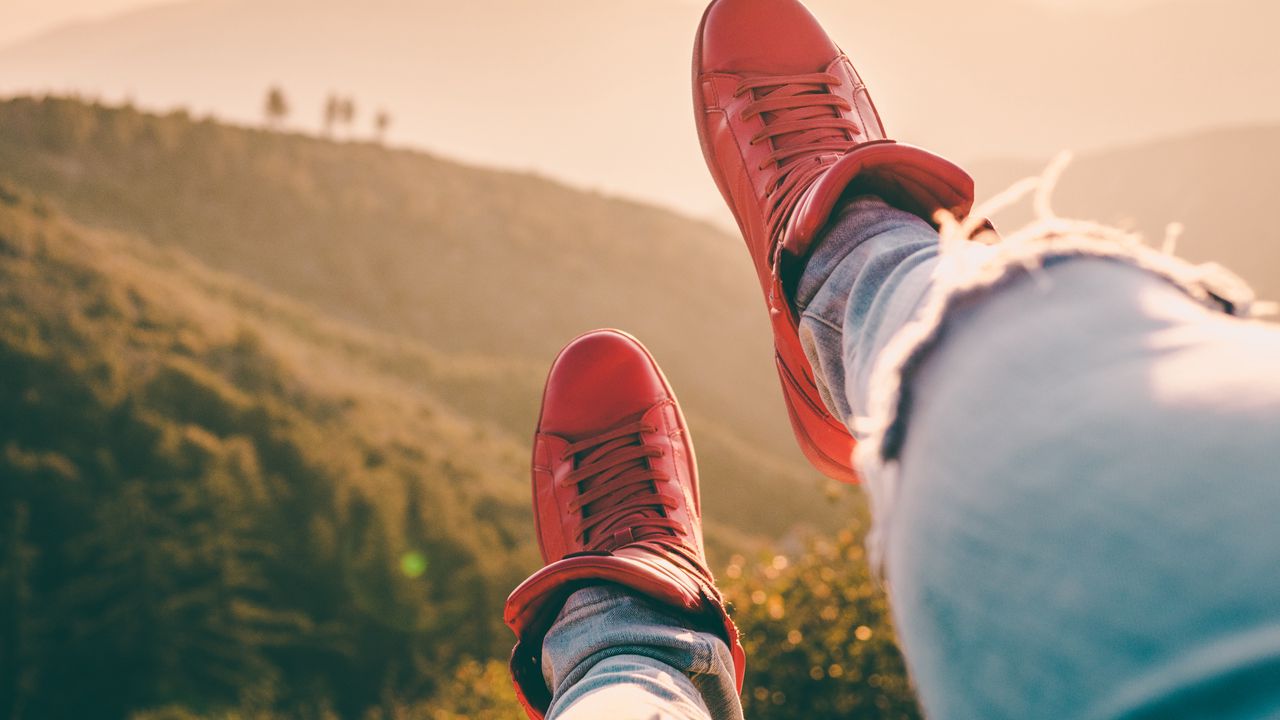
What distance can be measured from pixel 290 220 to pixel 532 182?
708 cm

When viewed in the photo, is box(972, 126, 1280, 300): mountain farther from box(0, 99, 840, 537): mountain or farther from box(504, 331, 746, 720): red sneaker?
box(504, 331, 746, 720): red sneaker

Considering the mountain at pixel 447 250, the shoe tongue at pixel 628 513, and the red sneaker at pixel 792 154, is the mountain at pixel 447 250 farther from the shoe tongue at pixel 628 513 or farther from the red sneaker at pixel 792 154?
the red sneaker at pixel 792 154

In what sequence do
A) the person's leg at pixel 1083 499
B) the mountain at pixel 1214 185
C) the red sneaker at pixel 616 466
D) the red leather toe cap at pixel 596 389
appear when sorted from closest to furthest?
1. the person's leg at pixel 1083 499
2. the red sneaker at pixel 616 466
3. the red leather toe cap at pixel 596 389
4. the mountain at pixel 1214 185

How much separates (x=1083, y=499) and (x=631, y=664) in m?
A: 0.88

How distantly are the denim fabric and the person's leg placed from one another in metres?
0.56

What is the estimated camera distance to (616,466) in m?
2.11

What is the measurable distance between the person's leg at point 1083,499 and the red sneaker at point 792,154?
563mm

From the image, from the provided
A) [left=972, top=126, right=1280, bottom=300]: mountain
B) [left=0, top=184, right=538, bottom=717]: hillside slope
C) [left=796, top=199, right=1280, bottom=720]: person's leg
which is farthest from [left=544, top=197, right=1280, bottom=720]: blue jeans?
[left=972, top=126, right=1280, bottom=300]: mountain

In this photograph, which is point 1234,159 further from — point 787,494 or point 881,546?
point 881,546

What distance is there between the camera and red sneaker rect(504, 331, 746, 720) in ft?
6.20

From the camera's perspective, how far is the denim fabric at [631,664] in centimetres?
107

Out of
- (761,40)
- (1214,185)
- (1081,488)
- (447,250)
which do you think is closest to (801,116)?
(761,40)

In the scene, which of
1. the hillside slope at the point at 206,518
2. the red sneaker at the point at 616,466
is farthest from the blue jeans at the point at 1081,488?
the hillside slope at the point at 206,518

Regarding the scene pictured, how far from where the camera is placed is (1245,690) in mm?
434
